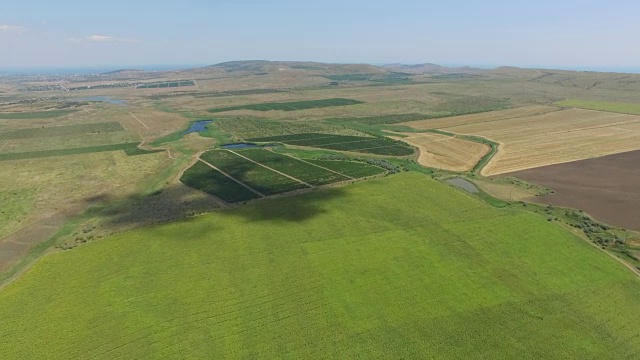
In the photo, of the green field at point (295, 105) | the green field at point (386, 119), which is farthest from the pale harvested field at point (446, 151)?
the green field at point (295, 105)

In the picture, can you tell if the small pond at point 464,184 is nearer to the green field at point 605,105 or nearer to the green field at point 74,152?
the green field at point 74,152

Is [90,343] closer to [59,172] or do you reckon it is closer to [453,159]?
[59,172]

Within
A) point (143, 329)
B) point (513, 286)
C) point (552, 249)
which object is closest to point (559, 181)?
point (552, 249)

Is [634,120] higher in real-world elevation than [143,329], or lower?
higher

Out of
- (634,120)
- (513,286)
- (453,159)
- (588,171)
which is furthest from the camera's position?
(634,120)

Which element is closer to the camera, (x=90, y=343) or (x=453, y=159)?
(x=90, y=343)

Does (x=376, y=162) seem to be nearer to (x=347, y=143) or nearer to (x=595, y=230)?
(x=347, y=143)
